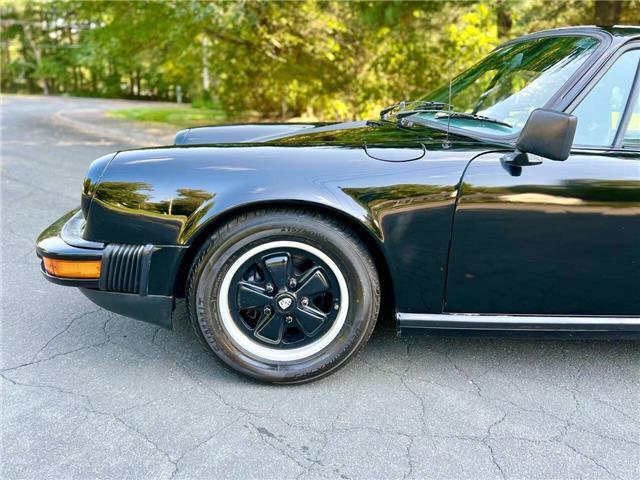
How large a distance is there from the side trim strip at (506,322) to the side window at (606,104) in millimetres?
781

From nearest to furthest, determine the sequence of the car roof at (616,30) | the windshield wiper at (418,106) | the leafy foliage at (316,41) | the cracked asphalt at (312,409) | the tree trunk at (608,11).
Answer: the cracked asphalt at (312,409)
the car roof at (616,30)
the windshield wiper at (418,106)
the tree trunk at (608,11)
the leafy foliage at (316,41)

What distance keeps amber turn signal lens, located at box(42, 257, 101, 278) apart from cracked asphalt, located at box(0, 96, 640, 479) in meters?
0.49

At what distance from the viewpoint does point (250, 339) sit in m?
2.40

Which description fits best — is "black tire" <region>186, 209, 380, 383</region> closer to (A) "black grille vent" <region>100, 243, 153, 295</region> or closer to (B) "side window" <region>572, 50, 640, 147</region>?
(A) "black grille vent" <region>100, 243, 153, 295</region>

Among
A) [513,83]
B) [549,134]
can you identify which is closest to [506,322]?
[549,134]

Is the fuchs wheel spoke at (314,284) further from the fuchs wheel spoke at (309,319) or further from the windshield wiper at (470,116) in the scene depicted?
the windshield wiper at (470,116)

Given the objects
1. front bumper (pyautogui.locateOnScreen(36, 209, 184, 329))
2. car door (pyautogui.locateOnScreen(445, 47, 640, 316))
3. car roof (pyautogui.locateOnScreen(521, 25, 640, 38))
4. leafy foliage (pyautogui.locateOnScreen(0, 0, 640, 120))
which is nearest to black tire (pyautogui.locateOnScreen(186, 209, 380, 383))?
front bumper (pyautogui.locateOnScreen(36, 209, 184, 329))

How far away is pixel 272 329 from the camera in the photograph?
7.84 feet

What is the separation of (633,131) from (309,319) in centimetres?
166

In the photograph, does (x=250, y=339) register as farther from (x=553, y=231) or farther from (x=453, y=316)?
(x=553, y=231)

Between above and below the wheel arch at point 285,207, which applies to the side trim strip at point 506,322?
below

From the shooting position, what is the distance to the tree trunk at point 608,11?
734cm

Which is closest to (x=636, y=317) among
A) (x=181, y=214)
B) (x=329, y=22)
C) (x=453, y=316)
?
(x=453, y=316)

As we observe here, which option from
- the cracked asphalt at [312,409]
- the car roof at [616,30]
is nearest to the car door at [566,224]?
the car roof at [616,30]
